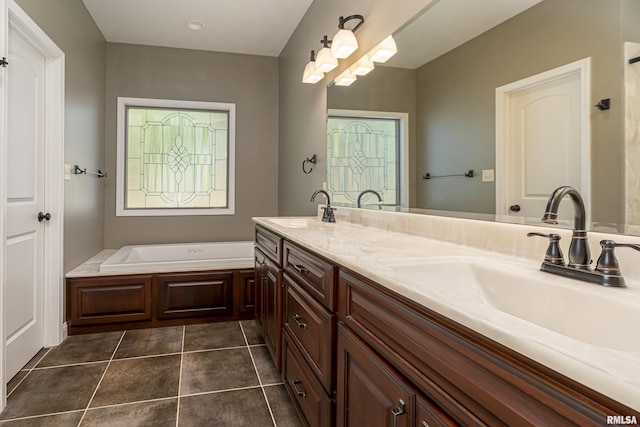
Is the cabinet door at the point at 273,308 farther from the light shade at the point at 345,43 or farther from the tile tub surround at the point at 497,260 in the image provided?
the light shade at the point at 345,43

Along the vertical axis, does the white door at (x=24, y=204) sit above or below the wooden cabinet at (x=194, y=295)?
above

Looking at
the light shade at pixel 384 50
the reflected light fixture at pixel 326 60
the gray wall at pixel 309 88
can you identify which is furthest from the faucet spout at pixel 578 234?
the reflected light fixture at pixel 326 60

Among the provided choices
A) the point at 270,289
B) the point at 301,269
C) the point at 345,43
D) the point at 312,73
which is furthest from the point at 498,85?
the point at 312,73

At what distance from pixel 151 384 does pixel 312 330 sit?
1.26 meters

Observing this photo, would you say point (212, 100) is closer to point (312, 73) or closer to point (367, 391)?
point (312, 73)

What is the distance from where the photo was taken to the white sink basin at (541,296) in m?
0.72

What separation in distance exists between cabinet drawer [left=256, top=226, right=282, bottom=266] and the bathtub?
0.78m

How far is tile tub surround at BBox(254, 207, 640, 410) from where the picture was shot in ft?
1.45

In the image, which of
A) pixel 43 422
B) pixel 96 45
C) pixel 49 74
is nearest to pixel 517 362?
pixel 43 422

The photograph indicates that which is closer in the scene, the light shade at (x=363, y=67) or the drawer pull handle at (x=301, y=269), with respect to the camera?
the drawer pull handle at (x=301, y=269)

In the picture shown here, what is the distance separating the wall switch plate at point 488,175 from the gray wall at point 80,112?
2548mm

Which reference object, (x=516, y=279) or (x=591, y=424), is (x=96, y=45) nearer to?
(x=516, y=279)

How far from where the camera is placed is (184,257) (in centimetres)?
411

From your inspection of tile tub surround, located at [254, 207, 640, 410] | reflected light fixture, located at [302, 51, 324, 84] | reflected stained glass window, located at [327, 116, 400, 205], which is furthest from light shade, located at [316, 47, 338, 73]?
tile tub surround, located at [254, 207, 640, 410]
